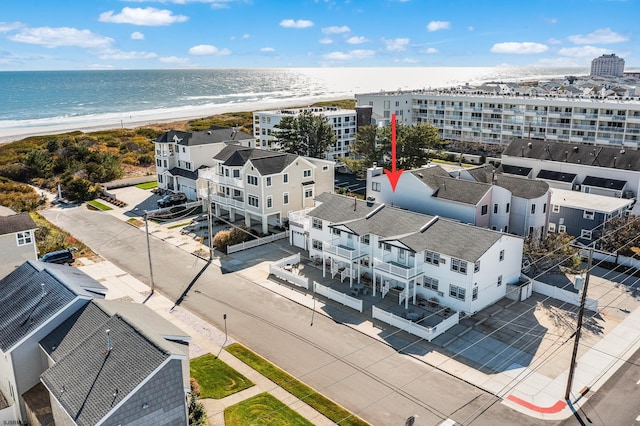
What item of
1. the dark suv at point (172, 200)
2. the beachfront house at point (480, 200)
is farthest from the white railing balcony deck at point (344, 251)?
the dark suv at point (172, 200)

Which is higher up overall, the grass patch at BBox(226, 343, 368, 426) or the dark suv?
the dark suv

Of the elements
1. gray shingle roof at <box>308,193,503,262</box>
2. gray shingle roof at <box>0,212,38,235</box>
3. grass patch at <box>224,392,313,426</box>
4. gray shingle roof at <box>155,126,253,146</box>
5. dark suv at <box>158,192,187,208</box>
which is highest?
gray shingle roof at <box>155,126,253,146</box>

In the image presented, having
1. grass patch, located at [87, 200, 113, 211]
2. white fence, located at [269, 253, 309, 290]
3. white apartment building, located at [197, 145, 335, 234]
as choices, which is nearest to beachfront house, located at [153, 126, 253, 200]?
white apartment building, located at [197, 145, 335, 234]

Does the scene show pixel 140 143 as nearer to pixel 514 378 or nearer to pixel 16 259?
pixel 16 259

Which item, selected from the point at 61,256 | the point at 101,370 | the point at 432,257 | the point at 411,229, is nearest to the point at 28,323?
the point at 101,370

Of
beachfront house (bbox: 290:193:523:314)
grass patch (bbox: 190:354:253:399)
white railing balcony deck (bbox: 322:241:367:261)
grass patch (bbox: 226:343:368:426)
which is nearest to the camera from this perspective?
grass patch (bbox: 226:343:368:426)

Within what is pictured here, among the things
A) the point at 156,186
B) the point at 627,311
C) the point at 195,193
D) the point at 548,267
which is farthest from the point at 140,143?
the point at 627,311

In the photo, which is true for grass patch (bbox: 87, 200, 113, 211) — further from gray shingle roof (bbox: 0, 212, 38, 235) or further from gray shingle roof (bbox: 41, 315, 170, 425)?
gray shingle roof (bbox: 41, 315, 170, 425)

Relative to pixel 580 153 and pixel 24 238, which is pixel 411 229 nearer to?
pixel 24 238

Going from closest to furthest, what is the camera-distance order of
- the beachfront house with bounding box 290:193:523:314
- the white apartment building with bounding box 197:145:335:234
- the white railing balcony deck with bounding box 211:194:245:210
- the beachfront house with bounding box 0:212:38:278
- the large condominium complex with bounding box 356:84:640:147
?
the beachfront house with bounding box 290:193:523:314 < the beachfront house with bounding box 0:212:38:278 < the white apartment building with bounding box 197:145:335:234 < the white railing balcony deck with bounding box 211:194:245:210 < the large condominium complex with bounding box 356:84:640:147
